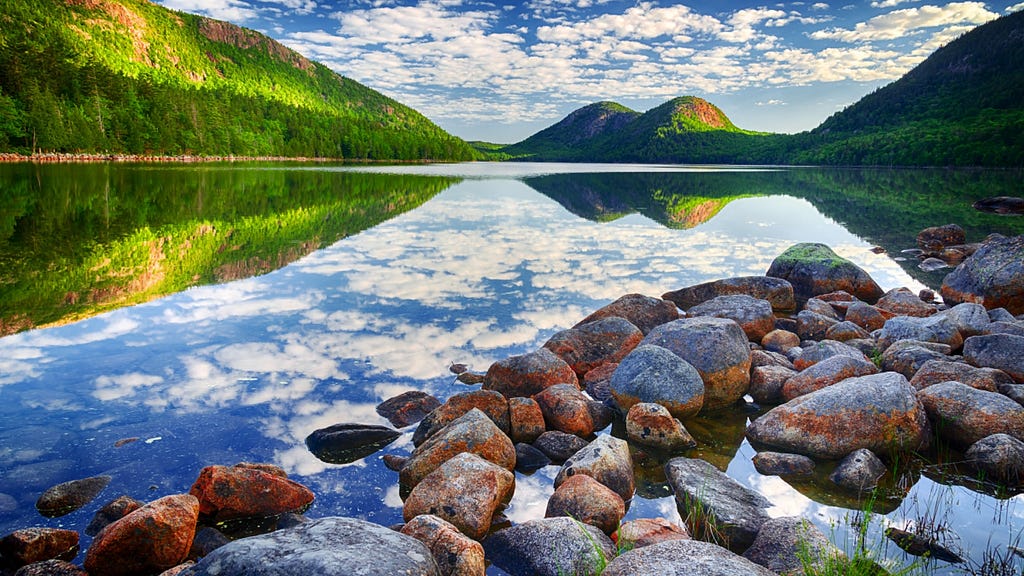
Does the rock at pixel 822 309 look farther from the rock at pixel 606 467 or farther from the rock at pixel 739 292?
the rock at pixel 606 467

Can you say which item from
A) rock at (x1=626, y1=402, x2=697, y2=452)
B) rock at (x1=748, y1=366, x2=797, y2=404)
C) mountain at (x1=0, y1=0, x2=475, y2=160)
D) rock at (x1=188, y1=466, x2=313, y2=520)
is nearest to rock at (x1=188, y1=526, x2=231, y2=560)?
rock at (x1=188, y1=466, x2=313, y2=520)

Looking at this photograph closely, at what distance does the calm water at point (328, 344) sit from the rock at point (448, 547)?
1118mm

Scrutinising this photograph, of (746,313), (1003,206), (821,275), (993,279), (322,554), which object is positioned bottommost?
(746,313)

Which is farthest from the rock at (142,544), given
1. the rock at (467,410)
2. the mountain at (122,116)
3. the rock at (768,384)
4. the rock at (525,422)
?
the mountain at (122,116)

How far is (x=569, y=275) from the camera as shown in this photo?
18234mm

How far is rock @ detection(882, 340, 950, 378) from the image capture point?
9758mm

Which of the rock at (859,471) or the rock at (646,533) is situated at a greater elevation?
the rock at (646,533)

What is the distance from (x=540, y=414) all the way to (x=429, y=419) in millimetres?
1549

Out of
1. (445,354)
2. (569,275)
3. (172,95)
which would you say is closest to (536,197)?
(569,275)

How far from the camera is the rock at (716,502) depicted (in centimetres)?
579

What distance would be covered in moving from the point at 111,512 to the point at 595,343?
793 cm

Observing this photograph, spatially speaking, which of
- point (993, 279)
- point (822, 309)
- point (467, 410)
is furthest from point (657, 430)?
point (993, 279)

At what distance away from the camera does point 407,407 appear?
8586 millimetres

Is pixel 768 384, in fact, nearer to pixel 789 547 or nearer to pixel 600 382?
Result: pixel 600 382
